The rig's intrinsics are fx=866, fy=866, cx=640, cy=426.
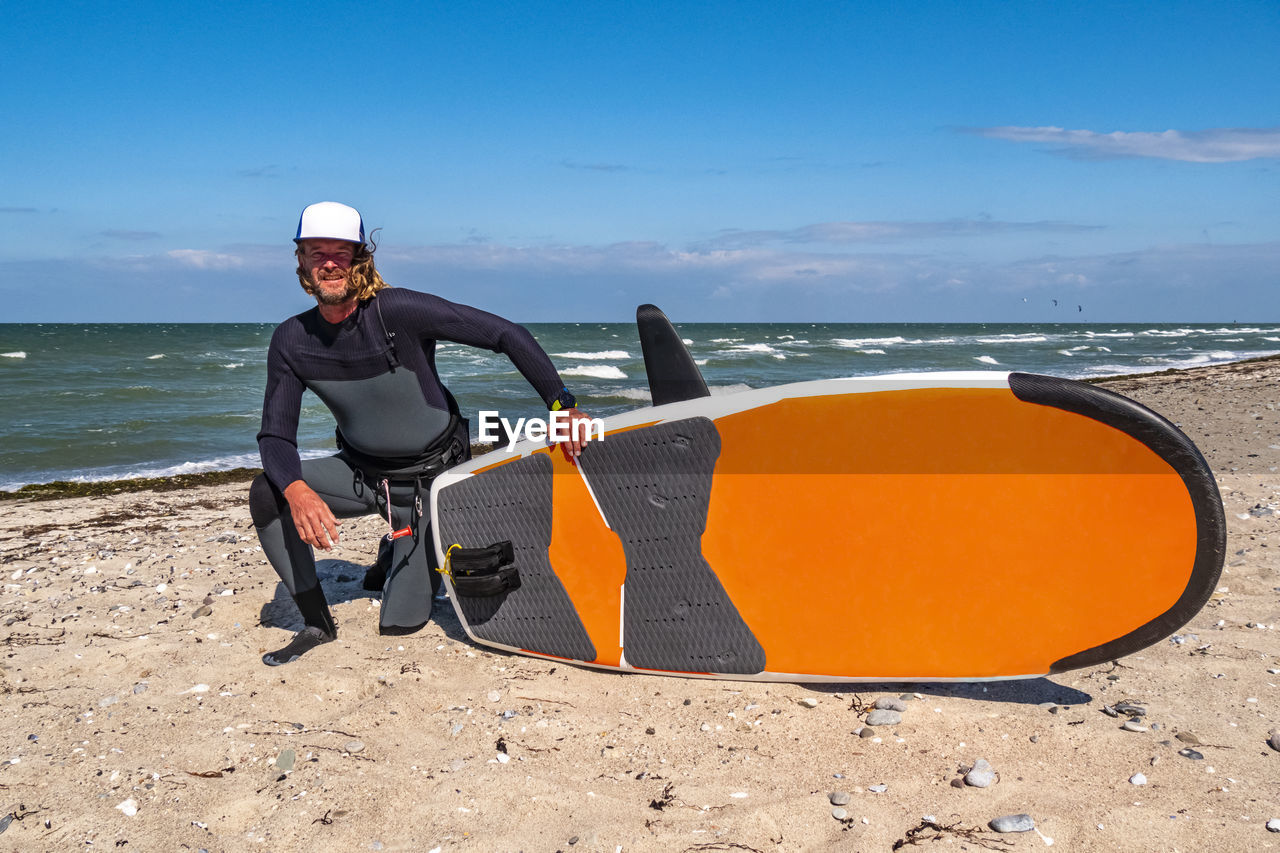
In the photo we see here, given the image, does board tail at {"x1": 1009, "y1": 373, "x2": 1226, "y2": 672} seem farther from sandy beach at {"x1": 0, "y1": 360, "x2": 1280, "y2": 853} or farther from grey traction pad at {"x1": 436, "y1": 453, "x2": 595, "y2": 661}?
grey traction pad at {"x1": 436, "y1": 453, "x2": 595, "y2": 661}

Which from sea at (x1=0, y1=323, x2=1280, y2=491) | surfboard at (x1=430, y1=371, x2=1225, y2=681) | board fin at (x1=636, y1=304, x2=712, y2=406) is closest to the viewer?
surfboard at (x1=430, y1=371, x2=1225, y2=681)

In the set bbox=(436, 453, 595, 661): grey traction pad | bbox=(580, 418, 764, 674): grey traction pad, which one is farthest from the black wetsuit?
bbox=(580, 418, 764, 674): grey traction pad

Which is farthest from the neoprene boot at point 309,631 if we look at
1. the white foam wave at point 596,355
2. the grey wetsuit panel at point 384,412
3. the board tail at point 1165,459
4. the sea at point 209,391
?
the white foam wave at point 596,355

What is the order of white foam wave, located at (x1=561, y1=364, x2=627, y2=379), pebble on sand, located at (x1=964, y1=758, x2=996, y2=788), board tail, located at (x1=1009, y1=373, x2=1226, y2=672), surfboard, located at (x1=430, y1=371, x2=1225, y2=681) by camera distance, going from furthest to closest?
1. white foam wave, located at (x1=561, y1=364, x2=627, y2=379)
2. surfboard, located at (x1=430, y1=371, x2=1225, y2=681)
3. board tail, located at (x1=1009, y1=373, x2=1226, y2=672)
4. pebble on sand, located at (x1=964, y1=758, x2=996, y2=788)

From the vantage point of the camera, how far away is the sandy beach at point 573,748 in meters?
2.16

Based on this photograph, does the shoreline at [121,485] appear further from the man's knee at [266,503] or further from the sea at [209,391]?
the man's knee at [266,503]

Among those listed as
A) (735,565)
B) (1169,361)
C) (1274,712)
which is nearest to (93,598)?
(735,565)

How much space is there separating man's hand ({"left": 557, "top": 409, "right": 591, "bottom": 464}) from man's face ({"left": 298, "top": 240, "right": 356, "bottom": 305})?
3.18ft

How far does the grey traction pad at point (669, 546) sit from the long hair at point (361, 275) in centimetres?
105

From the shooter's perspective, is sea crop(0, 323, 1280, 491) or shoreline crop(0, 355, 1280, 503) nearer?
shoreline crop(0, 355, 1280, 503)

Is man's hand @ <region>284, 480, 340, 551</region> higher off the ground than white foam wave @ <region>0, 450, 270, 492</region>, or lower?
higher

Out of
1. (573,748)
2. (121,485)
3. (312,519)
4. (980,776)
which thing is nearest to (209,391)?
(121,485)

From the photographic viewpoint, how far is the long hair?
10.7ft

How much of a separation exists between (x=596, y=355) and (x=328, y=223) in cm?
3376
